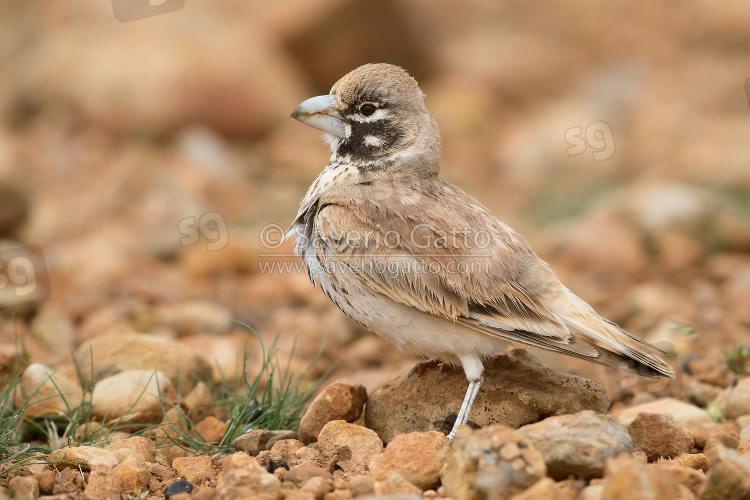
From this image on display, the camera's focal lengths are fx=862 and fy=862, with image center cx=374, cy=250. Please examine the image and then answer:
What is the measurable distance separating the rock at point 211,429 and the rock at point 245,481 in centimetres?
140

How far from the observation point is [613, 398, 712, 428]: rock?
18.3ft

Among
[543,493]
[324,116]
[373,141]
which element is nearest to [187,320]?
[324,116]

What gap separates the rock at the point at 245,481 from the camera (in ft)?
12.8

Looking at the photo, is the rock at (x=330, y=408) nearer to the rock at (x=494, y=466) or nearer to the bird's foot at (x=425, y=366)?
the bird's foot at (x=425, y=366)

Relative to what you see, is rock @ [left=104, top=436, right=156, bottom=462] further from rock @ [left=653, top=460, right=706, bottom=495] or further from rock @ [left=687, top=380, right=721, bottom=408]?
rock @ [left=687, top=380, right=721, bottom=408]

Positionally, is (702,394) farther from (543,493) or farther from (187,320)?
(187,320)

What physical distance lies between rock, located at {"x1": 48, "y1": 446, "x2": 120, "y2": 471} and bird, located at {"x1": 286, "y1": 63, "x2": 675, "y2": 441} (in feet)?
5.23

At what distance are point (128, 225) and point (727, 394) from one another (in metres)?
8.10

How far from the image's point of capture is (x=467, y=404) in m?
4.86

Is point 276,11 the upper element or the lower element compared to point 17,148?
upper

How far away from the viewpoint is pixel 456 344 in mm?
5004

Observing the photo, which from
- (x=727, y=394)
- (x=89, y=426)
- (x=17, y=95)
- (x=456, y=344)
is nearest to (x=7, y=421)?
(x=89, y=426)

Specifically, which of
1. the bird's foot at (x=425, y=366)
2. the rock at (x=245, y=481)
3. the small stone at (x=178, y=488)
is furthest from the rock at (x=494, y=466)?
the bird's foot at (x=425, y=366)

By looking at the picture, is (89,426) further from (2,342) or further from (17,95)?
(17,95)
